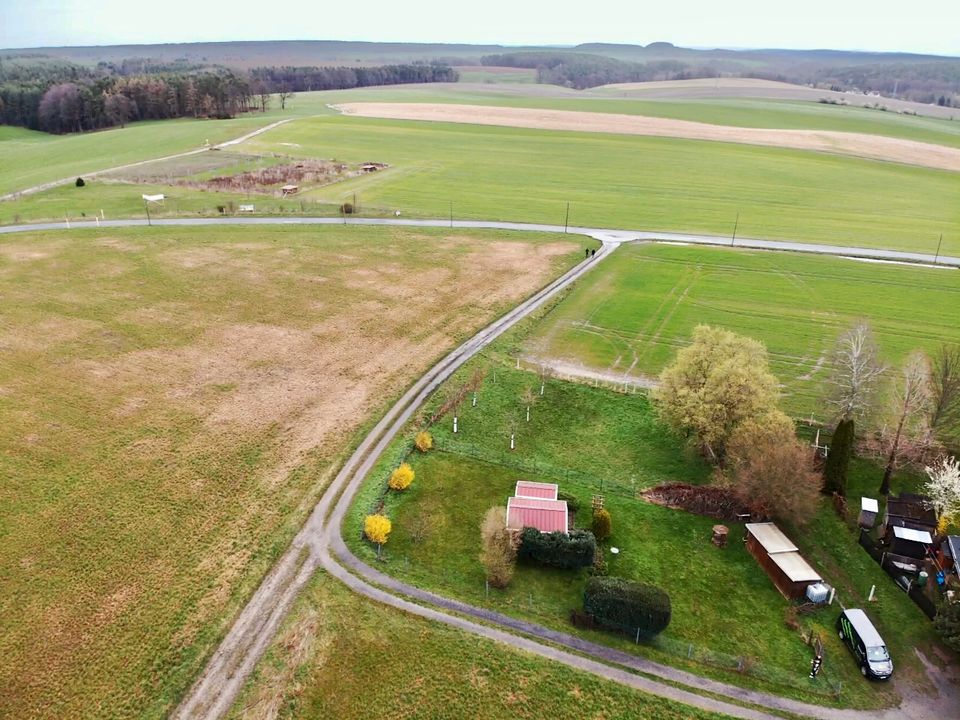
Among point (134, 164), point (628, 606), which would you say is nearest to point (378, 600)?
point (628, 606)

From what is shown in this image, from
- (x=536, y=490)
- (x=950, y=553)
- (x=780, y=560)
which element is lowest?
(x=780, y=560)

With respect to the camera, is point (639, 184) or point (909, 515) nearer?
point (909, 515)

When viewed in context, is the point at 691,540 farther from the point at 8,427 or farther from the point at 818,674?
the point at 8,427

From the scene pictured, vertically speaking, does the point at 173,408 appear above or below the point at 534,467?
above

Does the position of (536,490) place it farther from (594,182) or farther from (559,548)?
(594,182)

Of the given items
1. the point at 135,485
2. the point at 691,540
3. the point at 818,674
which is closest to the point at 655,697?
the point at 818,674

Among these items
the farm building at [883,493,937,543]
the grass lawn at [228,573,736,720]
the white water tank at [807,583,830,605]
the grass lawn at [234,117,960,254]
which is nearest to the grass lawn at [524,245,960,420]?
the farm building at [883,493,937,543]

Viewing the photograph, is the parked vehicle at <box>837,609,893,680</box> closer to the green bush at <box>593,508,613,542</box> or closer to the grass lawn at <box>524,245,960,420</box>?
the green bush at <box>593,508,613,542</box>
